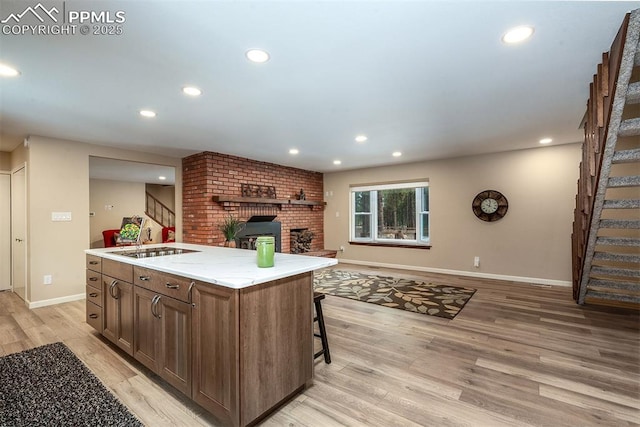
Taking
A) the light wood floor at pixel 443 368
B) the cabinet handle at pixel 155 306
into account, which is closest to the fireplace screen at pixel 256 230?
the light wood floor at pixel 443 368

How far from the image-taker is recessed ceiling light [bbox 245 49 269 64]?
1.90m

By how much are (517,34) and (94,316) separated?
4.07 meters

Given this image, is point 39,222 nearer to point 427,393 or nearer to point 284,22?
point 284,22

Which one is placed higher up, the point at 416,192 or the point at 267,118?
the point at 267,118

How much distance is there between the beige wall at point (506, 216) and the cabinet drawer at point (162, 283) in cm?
501

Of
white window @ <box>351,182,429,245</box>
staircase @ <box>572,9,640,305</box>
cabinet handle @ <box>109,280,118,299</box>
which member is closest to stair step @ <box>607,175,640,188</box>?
staircase @ <box>572,9,640,305</box>

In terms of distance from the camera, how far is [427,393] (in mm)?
1899

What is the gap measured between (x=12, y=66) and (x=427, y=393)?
364cm

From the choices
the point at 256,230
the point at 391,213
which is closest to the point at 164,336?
the point at 256,230

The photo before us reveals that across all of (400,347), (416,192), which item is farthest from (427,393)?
(416,192)

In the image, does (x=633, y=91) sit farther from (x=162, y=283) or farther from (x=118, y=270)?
(x=118, y=270)

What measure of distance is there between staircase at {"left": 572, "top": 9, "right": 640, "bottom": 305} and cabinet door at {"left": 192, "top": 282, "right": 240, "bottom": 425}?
271cm

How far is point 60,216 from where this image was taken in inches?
156

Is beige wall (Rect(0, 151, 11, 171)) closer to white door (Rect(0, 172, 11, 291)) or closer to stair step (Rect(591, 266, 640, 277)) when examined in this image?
white door (Rect(0, 172, 11, 291))
